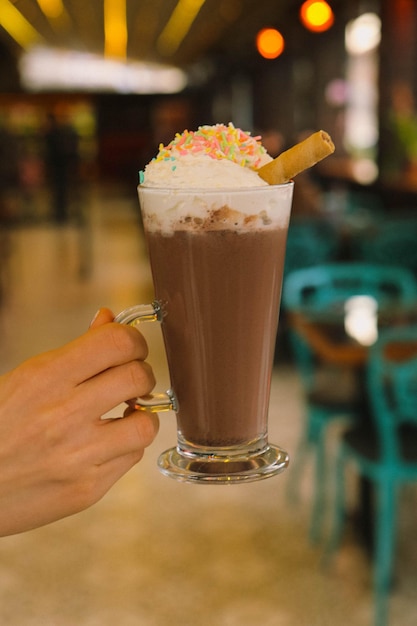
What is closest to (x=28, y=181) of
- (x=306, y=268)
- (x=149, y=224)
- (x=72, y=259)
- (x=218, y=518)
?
(x=72, y=259)

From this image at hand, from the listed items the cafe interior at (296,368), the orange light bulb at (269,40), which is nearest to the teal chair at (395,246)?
the cafe interior at (296,368)

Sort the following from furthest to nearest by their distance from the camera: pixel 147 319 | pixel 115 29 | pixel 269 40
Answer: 1. pixel 115 29
2. pixel 269 40
3. pixel 147 319

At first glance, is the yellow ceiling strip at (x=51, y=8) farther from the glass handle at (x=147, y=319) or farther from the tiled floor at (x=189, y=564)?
the glass handle at (x=147, y=319)

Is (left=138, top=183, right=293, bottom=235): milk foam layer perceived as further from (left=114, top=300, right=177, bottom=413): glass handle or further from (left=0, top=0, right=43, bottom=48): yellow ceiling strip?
(left=0, top=0, right=43, bottom=48): yellow ceiling strip

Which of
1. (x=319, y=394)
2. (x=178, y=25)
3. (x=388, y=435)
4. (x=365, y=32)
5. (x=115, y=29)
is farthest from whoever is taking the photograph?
(x=115, y=29)

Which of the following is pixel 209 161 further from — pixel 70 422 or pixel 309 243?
pixel 309 243

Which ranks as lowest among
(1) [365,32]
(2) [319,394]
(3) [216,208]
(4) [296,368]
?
(4) [296,368]

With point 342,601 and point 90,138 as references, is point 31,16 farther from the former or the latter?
point 90,138

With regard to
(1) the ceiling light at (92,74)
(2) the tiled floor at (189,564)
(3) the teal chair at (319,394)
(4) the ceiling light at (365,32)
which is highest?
(1) the ceiling light at (92,74)

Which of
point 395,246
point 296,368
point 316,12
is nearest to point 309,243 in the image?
point 395,246
